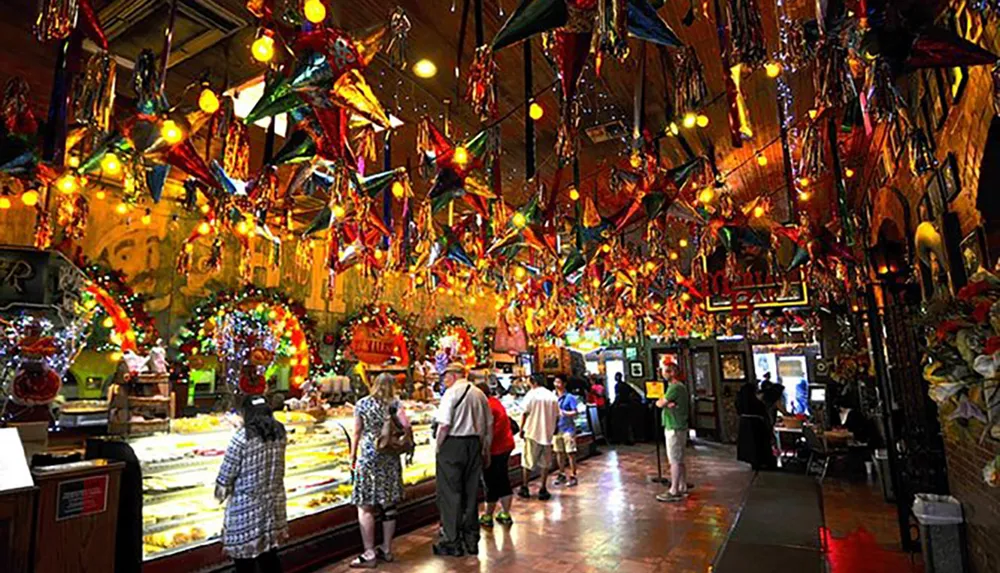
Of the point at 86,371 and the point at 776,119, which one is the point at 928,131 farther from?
the point at 86,371

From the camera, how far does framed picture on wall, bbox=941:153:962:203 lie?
340 cm

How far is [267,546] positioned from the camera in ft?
11.7

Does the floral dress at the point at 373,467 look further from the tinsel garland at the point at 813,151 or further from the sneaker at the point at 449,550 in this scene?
the tinsel garland at the point at 813,151

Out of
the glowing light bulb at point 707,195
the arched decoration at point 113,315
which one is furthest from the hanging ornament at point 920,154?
the arched decoration at point 113,315

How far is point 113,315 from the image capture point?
598 centimetres

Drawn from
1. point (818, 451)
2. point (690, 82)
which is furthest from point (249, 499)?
point (818, 451)

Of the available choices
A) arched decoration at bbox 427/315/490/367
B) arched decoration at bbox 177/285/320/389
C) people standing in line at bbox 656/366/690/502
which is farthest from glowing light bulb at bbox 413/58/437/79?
arched decoration at bbox 427/315/490/367

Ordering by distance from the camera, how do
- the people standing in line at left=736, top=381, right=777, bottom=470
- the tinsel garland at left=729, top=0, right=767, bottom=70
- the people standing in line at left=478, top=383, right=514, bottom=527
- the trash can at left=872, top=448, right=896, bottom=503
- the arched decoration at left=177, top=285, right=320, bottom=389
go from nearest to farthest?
1. the tinsel garland at left=729, top=0, right=767, bottom=70
2. the people standing in line at left=478, top=383, right=514, bottom=527
3. the arched decoration at left=177, top=285, right=320, bottom=389
4. the trash can at left=872, top=448, right=896, bottom=503
5. the people standing in line at left=736, top=381, right=777, bottom=470

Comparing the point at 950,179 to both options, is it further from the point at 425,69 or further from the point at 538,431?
the point at 538,431

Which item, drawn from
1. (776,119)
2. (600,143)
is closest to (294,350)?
(600,143)

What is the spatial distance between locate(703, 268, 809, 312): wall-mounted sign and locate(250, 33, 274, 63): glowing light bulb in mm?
10010

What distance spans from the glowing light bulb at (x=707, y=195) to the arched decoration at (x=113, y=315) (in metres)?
6.20

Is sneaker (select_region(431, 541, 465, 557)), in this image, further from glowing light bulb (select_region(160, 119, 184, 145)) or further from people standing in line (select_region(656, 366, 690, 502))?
glowing light bulb (select_region(160, 119, 184, 145))

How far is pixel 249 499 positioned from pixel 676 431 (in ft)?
17.8
